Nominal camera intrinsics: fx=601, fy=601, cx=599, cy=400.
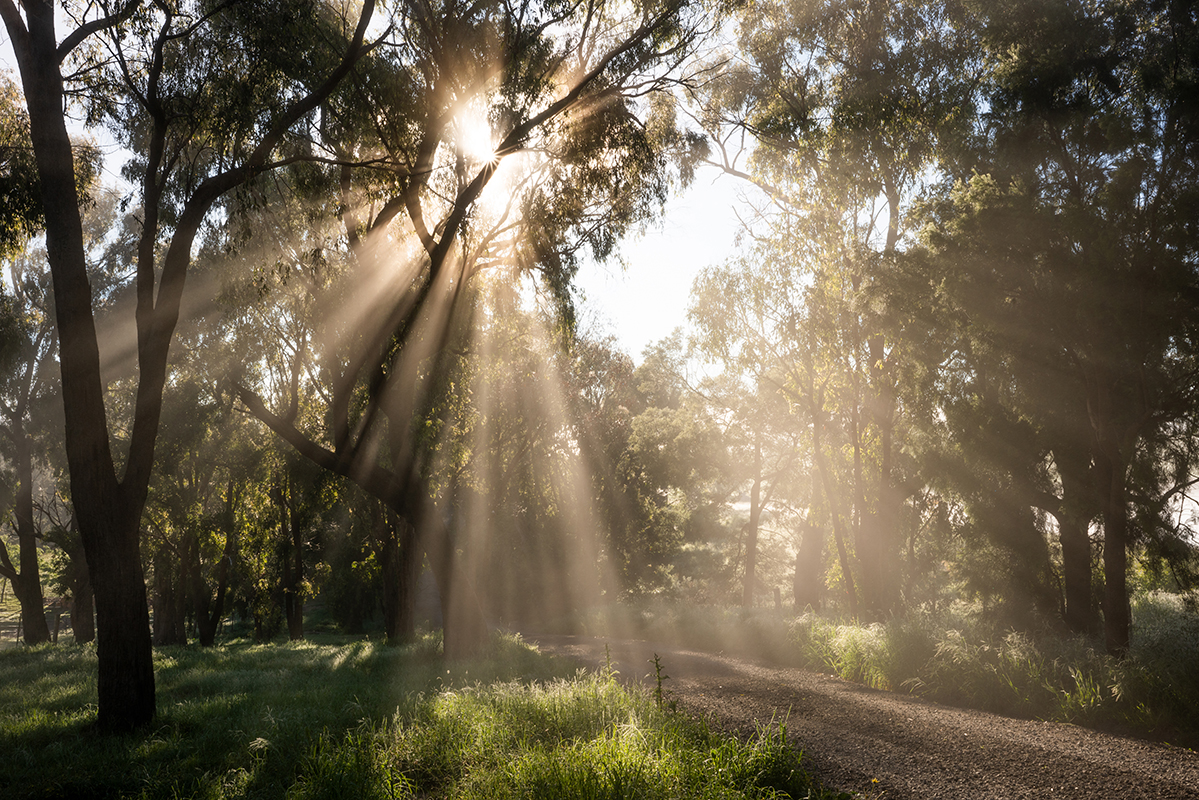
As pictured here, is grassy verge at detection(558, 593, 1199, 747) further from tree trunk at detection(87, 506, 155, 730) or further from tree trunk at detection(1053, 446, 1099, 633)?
tree trunk at detection(87, 506, 155, 730)

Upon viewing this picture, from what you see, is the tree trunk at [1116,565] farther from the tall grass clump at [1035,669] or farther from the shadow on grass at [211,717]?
the shadow on grass at [211,717]

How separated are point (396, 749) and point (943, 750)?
4.60m

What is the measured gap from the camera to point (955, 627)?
9.41 meters

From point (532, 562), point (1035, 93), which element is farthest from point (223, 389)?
point (1035, 93)

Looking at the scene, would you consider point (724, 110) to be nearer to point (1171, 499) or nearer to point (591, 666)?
point (1171, 499)

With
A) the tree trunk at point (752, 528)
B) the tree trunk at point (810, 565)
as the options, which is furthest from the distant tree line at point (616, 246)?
the tree trunk at point (752, 528)

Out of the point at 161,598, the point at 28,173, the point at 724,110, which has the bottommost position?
the point at 161,598

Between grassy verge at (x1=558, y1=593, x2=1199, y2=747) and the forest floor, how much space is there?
513mm

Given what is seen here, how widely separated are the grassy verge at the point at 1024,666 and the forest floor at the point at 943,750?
0.51 metres

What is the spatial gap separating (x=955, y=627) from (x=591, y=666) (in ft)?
19.1

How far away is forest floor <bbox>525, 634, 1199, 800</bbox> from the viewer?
174 inches

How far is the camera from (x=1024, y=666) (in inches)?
287

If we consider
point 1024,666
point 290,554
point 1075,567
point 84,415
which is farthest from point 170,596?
point 1075,567

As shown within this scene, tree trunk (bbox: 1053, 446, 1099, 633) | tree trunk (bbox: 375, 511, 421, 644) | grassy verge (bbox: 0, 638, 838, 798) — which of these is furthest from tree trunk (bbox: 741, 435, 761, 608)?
grassy verge (bbox: 0, 638, 838, 798)
